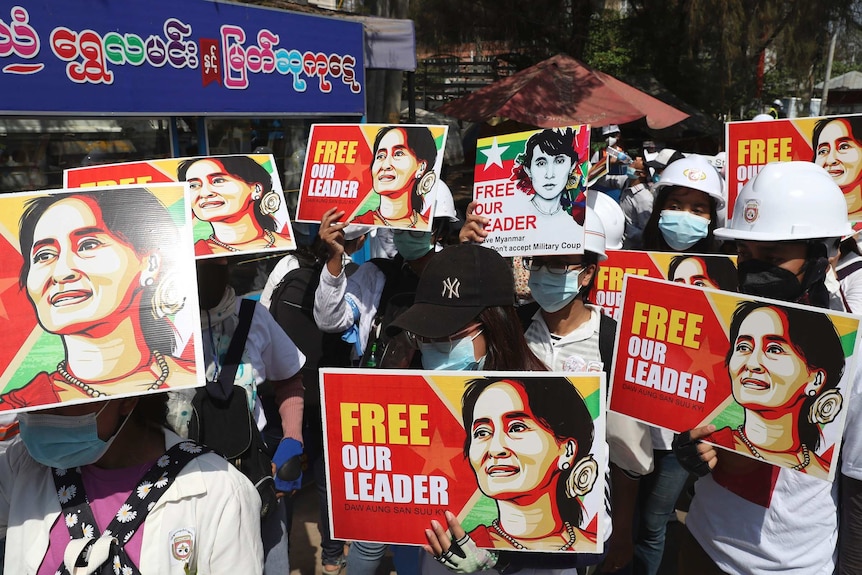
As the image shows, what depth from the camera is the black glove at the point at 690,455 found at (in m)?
2.12

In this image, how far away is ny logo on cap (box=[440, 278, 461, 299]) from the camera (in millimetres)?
2156

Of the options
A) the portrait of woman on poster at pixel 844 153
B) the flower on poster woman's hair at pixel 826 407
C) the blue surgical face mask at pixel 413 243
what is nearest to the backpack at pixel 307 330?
the blue surgical face mask at pixel 413 243

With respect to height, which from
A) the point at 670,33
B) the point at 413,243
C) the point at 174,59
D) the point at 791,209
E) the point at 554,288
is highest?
the point at 670,33

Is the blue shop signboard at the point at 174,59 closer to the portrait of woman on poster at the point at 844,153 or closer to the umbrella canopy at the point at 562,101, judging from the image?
the umbrella canopy at the point at 562,101

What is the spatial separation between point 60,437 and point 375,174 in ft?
6.85

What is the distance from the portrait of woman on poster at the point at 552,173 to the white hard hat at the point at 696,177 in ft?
4.13

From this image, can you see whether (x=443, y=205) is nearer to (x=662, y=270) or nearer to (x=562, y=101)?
(x=662, y=270)

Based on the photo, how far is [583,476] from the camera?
184cm

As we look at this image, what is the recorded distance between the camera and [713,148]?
15367 mm

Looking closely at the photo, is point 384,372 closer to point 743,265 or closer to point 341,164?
point 743,265

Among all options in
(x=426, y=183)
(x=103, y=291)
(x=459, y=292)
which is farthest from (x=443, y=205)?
(x=103, y=291)

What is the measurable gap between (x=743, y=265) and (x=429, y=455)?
4.47 feet

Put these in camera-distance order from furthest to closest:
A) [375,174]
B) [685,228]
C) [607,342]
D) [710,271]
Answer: [685,228] → [375,174] → [710,271] → [607,342]

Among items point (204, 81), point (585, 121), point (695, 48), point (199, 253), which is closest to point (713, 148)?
point (695, 48)
